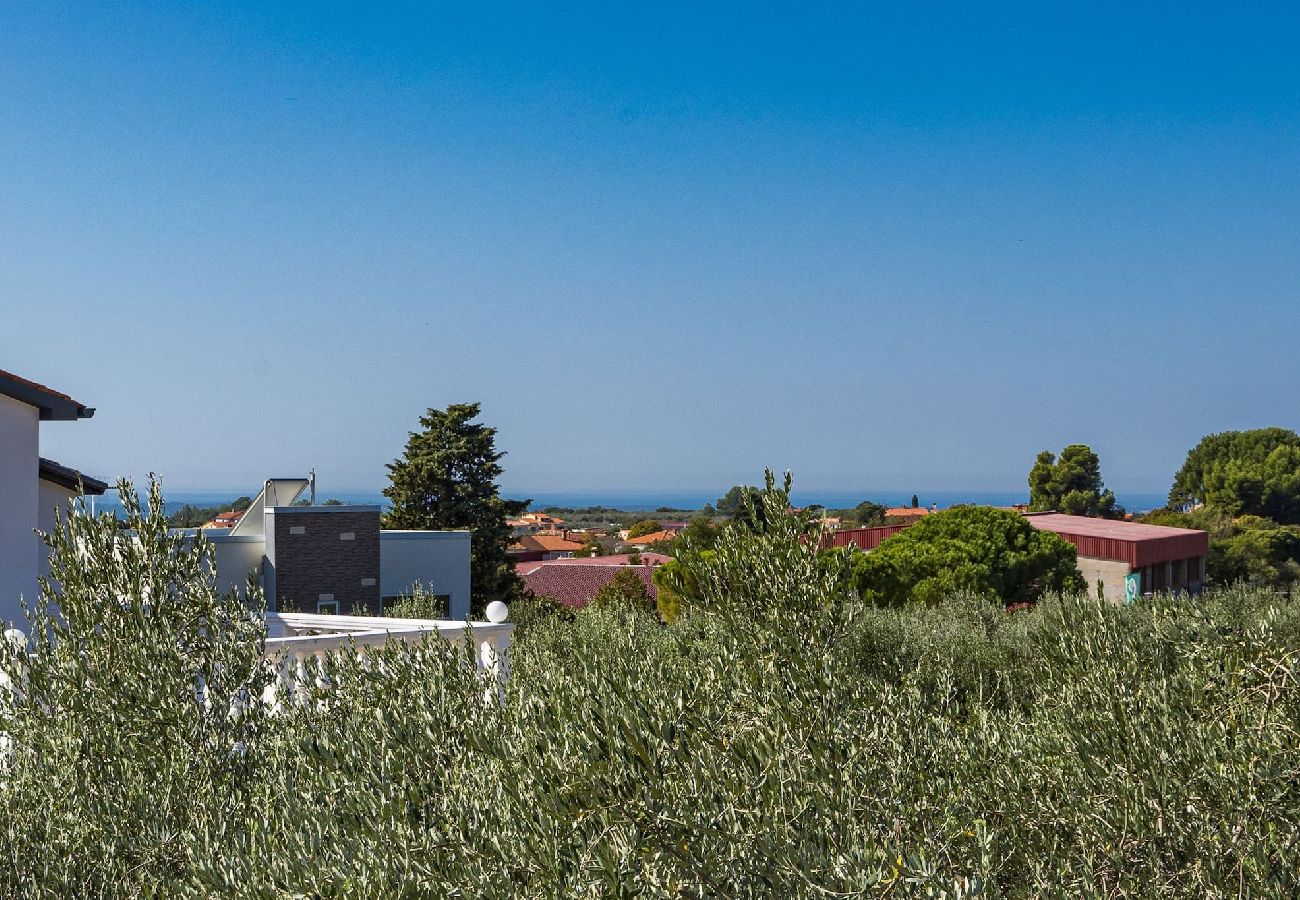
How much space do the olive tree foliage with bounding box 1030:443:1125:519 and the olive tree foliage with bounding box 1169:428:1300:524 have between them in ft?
19.7

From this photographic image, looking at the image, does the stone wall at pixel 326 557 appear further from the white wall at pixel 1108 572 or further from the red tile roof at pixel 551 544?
the red tile roof at pixel 551 544

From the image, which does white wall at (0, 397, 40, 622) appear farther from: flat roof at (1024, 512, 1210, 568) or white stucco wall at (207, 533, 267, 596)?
flat roof at (1024, 512, 1210, 568)

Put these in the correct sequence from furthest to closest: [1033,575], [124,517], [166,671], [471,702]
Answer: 1. [1033,575]
2. [124,517]
3. [166,671]
4. [471,702]

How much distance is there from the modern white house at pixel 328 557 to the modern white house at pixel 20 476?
11054 mm

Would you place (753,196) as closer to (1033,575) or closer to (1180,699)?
(1033,575)

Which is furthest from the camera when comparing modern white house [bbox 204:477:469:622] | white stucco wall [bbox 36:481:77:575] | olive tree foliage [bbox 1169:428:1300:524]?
olive tree foliage [bbox 1169:428:1300:524]

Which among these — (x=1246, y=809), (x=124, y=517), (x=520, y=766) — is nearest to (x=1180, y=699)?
(x=1246, y=809)

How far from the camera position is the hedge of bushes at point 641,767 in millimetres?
3473

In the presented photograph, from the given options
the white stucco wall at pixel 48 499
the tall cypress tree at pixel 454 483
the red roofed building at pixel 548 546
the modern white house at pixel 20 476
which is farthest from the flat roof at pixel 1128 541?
the modern white house at pixel 20 476

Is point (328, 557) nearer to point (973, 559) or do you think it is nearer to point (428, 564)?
point (428, 564)

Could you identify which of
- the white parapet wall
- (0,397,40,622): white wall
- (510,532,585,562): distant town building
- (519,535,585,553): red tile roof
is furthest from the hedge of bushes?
(519,535,585,553): red tile roof

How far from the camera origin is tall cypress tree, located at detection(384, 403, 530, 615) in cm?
4128

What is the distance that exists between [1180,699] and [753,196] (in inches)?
1455

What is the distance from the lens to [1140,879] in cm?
404
